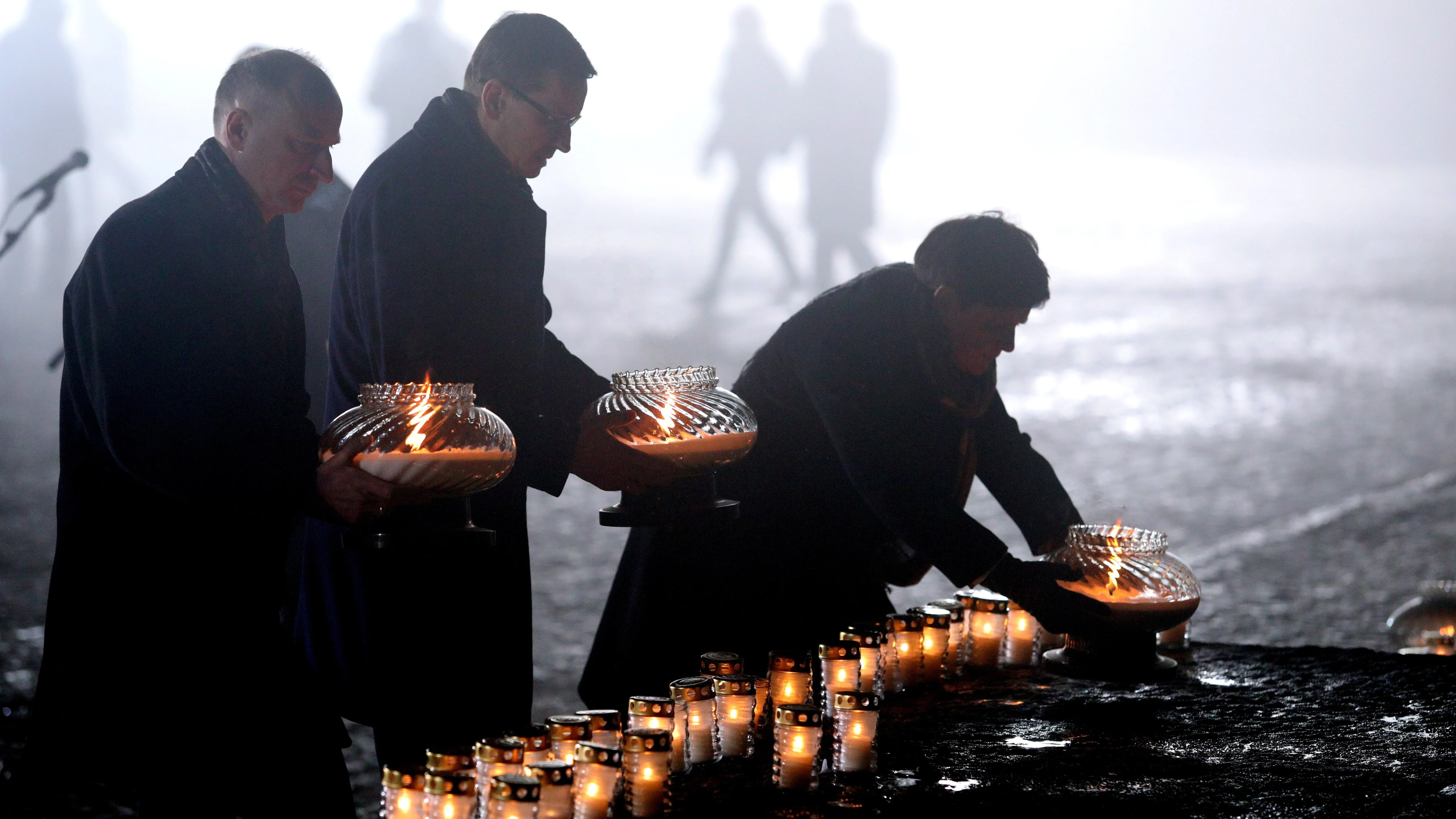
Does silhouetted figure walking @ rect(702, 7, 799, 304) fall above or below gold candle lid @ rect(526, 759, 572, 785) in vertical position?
above

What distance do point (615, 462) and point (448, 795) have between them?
0.51 metres

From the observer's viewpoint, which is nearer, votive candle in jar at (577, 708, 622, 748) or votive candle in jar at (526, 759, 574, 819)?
votive candle in jar at (526, 759, 574, 819)

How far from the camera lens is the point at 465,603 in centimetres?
165

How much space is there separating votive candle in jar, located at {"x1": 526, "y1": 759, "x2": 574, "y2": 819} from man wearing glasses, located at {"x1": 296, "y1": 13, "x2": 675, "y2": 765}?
0.46 meters

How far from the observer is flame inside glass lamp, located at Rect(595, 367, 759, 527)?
5.00 ft

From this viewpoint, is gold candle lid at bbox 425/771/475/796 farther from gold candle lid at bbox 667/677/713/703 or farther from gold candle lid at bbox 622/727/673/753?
gold candle lid at bbox 667/677/713/703

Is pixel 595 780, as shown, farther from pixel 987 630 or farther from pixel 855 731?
pixel 987 630

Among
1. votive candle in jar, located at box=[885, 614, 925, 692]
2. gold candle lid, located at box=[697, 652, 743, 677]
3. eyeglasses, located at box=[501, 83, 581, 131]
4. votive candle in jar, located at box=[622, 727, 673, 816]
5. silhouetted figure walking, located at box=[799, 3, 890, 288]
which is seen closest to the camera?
votive candle in jar, located at box=[622, 727, 673, 816]

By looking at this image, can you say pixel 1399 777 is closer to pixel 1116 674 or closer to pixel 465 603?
pixel 1116 674

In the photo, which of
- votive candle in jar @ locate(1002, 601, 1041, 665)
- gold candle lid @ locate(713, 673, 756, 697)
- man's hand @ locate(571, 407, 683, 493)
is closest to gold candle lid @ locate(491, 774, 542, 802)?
gold candle lid @ locate(713, 673, 756, 697)

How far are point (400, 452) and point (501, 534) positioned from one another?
0.48 m

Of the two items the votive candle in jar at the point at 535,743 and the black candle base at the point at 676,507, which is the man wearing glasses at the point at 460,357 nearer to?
the black candle base at the point at 676,507

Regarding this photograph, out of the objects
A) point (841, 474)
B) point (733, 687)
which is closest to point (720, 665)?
point (733, 687)

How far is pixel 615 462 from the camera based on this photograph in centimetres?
153
